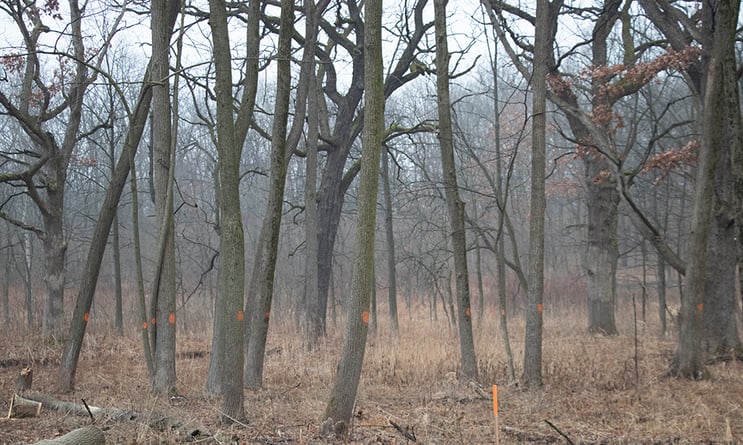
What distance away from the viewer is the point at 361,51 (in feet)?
57.8

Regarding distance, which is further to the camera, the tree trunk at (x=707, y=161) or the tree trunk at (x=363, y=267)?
the tree trunk at (x=707, y=161)

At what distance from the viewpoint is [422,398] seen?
30.5 feet

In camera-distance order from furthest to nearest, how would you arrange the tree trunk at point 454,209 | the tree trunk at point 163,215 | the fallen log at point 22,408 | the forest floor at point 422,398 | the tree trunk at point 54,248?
the tree trunk at point 54,248, the tree trunk at point 454,209, the tree trunk at point 163,215, the fallen log at point 22,408, the forest floor at point 422,398

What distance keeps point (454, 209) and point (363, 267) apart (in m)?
3.70

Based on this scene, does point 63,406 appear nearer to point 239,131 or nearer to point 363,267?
point 239,131

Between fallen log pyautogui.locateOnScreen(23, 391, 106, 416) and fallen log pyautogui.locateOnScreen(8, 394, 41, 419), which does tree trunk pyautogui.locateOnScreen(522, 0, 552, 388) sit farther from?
fallen log pyautogui.locateOnScreen(8, 394, 41, 419)

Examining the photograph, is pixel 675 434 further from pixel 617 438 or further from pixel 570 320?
pixel 570 320

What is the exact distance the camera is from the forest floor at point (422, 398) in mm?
6859

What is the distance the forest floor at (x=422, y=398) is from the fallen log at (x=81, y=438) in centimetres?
43

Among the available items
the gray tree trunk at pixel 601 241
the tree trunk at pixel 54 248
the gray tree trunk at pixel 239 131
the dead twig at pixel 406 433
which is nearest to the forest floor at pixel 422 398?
the dead twig at pixel 406 433

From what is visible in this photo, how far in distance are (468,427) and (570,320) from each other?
14934 millimetres

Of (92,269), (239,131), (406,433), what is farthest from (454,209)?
(92,269)

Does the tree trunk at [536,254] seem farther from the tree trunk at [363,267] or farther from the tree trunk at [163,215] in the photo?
the tree trunk at [163,215]

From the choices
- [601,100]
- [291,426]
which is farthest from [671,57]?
[291,426]
